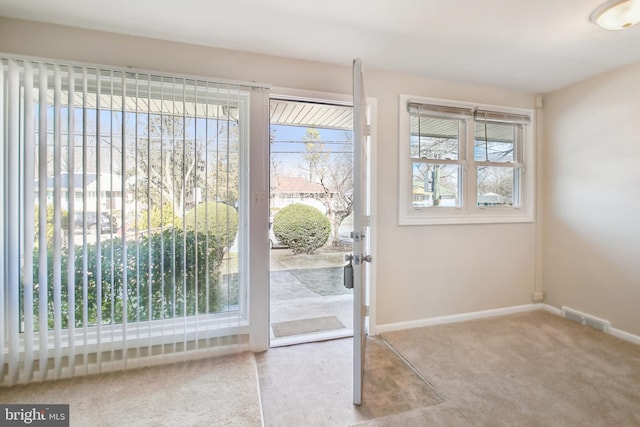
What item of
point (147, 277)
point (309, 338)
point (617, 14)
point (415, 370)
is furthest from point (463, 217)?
point (147, 277)

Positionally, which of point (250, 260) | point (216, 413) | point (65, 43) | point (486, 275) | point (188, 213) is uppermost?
point (65, 43)

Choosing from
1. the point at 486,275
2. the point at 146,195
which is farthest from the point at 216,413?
the point at 486,275

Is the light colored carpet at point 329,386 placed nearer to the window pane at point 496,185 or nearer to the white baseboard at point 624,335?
the window pane at point 496,185

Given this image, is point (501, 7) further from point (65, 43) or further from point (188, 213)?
point (65, 43)

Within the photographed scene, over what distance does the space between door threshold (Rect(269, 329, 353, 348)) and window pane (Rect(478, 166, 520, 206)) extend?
6.11 ft

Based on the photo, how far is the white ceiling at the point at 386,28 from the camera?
5.71ft

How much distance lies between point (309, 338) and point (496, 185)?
242 cm

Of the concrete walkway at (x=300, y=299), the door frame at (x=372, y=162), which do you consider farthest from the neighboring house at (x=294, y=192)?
the door frame at (x=372, y=162)

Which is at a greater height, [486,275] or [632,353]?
[486,275]

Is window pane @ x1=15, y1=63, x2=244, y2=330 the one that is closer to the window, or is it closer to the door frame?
the door frame

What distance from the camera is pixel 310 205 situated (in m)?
5.57

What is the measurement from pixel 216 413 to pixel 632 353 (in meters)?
3.02

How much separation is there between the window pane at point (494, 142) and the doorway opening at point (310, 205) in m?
1.44

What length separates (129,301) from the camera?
203cm
